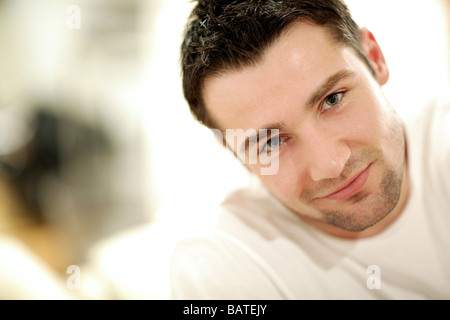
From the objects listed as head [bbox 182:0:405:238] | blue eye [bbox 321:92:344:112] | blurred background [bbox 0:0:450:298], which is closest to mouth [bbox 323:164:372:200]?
head [bbox 182:0:405:238]

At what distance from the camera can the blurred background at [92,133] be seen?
2.94 ft

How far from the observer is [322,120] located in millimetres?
549

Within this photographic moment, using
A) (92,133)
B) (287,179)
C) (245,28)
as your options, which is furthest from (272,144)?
(92,133)

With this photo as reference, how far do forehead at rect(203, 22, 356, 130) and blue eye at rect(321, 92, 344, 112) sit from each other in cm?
4

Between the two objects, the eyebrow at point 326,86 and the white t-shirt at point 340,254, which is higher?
the eyebrow at point 326,86

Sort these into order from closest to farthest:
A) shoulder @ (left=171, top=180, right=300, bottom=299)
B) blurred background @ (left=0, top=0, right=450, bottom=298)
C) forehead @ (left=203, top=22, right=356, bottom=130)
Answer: forehead @ (left=203, top=22, right=356, bottom=130) < shoulder @ (left=171, top=180, right=300, bottom=299) < blurred background @ (left=0, top=0, right=450, bottom=298)

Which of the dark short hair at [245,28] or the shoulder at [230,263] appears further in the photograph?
the shoulder at [230,263]

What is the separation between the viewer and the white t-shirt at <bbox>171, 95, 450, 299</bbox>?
62 centimetres

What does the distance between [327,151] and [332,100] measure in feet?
0.29

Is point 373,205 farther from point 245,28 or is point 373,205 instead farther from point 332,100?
point 245,28

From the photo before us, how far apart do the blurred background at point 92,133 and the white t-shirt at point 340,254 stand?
0.12 m

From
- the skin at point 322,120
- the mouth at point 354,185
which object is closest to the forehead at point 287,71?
the skin at point 322,120

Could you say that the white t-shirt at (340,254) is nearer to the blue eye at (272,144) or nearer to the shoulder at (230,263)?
the shoulder at (230,263)

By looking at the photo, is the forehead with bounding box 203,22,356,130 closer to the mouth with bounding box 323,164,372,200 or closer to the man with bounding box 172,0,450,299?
the man with bounding box 172,0,450,299
